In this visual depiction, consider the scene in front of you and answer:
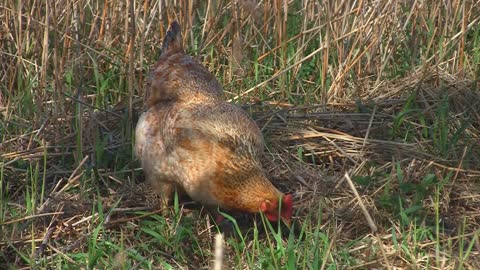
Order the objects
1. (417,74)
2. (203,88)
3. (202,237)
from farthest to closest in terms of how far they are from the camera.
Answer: (417,74) → (203,88) → (202,237)

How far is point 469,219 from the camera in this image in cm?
434

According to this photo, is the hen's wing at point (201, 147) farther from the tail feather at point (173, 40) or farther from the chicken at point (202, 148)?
the tail feather at point (173, 40)

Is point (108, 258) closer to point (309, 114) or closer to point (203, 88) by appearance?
point (203, 88)

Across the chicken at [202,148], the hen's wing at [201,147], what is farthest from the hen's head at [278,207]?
the hen's wing at [201,147]

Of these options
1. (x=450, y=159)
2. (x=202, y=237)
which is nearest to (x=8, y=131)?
(x=202, y=237)

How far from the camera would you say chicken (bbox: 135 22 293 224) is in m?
4.00

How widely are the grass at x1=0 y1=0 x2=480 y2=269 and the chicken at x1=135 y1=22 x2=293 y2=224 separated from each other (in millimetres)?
143

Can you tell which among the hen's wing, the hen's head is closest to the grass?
the hen's head

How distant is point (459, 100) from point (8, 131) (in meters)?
2.66

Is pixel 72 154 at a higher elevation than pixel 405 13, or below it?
below

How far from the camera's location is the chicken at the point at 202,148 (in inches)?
157

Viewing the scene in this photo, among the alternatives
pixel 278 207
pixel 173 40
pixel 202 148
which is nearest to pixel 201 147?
pixel 202 148

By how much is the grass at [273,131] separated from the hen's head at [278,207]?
80mm

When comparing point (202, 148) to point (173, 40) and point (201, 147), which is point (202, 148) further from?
point (173, 40)
